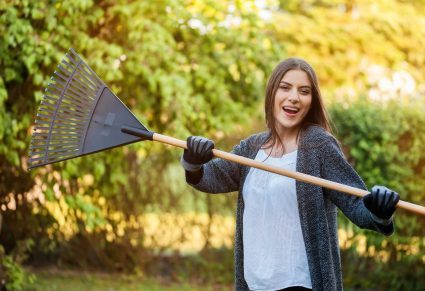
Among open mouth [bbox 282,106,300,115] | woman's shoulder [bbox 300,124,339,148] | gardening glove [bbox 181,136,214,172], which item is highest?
open mouth [bbox 282,106,300,115]

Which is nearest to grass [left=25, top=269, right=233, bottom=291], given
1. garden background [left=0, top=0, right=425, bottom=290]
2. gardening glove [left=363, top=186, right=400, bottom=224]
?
garden background [left=0, top=0, right=425, bottom=290]

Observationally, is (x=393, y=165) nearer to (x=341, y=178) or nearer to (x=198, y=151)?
(x=341, y=178)

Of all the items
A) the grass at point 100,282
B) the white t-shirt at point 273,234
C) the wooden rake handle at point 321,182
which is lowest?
the grass at point 100,282

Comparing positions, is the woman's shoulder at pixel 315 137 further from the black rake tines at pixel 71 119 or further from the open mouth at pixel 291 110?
the black rake tines at pixel 71 119

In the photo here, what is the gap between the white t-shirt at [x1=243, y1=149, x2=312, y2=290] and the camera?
3051mm

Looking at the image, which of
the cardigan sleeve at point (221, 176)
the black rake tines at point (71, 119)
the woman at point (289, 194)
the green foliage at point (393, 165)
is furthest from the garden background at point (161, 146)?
the woman at point (289, 194)

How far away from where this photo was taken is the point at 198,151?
3162mm

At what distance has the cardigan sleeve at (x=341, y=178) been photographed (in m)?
3.02

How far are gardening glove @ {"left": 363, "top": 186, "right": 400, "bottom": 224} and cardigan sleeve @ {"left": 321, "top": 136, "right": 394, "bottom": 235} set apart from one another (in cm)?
12

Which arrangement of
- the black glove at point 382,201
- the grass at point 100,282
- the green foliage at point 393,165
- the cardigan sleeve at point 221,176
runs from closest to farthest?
the black glove at point 382,201 → the cardigan sleeve at point 221,176 → the green foliage at point 393,165 → the grass at point 100,282

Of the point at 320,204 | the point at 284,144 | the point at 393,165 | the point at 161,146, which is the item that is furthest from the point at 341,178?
the point at 161,146

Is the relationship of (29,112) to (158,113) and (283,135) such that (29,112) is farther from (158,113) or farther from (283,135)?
(283,135)

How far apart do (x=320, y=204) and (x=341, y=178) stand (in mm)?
136

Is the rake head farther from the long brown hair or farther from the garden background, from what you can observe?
the garden background
